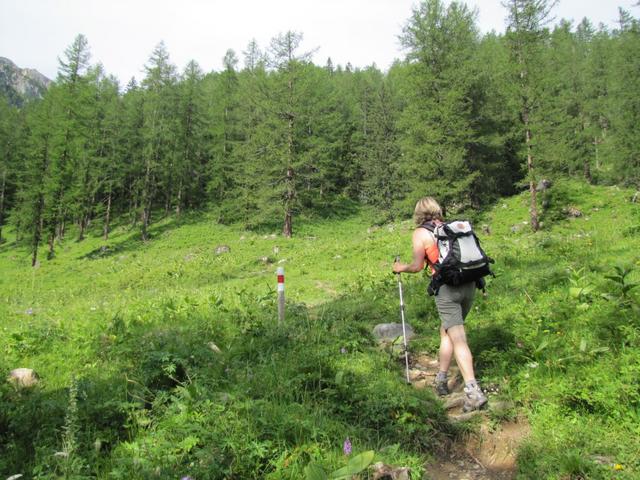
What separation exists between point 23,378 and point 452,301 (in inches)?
206

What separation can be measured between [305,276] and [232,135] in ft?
99.2

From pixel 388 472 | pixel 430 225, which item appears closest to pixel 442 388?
pixel 430 225

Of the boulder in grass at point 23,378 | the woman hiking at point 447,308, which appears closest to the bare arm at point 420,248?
the woman hiking at point 447,308

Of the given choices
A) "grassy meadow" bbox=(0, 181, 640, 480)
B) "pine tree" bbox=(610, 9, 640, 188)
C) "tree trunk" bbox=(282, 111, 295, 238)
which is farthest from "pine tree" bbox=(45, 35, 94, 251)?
"pine tree" bbox=(610, 9, 640, 188)

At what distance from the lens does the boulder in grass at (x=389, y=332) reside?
22.5 ft

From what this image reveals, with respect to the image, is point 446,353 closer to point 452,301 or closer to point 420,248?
point 452,301

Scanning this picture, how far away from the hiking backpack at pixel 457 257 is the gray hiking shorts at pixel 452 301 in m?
0.11

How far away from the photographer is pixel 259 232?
34.0 m

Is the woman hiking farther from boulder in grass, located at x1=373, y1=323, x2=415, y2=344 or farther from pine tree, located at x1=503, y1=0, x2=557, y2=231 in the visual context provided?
pine tree, located at x1=503, y1=0, x2=557, y2=231

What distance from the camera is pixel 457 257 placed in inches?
Answer: 182

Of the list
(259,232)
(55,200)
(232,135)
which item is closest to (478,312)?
(259,232)

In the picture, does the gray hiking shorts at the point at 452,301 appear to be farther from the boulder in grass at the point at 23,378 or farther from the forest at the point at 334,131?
the forest at the point at 334,131

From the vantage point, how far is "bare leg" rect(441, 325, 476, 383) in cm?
459

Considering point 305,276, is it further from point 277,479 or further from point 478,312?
point 277,479
